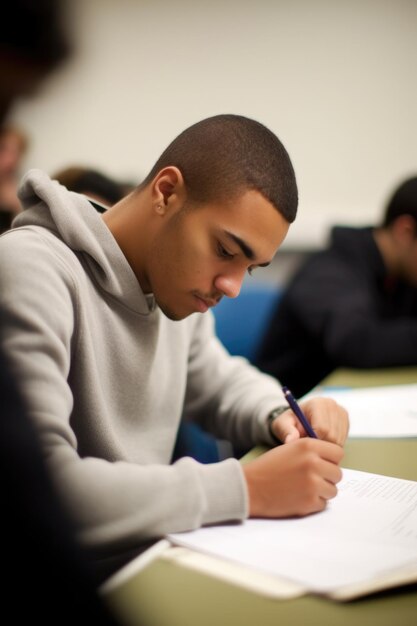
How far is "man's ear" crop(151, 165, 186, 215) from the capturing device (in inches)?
36.3

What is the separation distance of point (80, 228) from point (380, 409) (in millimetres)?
687

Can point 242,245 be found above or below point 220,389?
above

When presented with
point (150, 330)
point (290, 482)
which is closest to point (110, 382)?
point (150, 330)

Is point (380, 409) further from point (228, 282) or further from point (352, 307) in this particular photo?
point (352, 307)

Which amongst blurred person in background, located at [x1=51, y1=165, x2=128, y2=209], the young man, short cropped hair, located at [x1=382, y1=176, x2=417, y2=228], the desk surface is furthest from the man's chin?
short cropped hair, located at [x1=382, y1=176, x2=417, y2=228]

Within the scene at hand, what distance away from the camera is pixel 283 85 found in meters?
2.80

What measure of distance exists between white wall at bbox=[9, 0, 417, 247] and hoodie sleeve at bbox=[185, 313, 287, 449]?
5.25 ft

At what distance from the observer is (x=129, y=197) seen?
100 cm

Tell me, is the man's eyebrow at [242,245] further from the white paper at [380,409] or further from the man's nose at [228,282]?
the white paper at [380,409]

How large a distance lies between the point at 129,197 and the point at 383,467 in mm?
565

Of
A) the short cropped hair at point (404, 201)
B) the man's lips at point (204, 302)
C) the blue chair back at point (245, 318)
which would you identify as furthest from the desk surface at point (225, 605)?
the short cropped hair at point (404, 201)

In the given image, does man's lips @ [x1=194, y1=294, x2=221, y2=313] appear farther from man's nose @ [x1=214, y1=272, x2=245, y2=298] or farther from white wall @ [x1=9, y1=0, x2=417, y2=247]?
white wall @ [x1=9, y1=0, x2=417, y2=247]

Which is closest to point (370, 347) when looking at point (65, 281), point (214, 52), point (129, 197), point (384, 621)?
point (129, 197)

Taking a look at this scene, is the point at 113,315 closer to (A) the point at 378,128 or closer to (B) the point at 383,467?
(B) the point at 383,467
